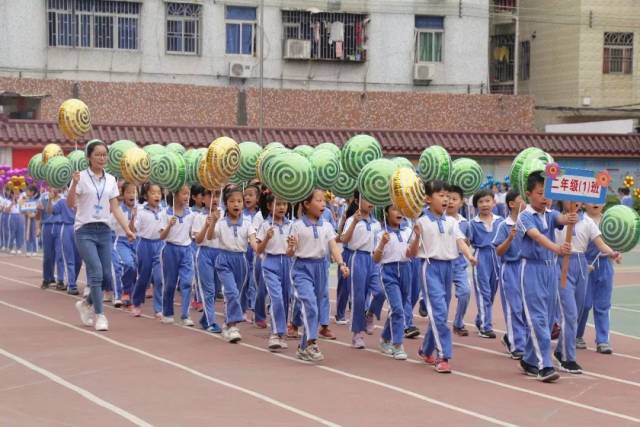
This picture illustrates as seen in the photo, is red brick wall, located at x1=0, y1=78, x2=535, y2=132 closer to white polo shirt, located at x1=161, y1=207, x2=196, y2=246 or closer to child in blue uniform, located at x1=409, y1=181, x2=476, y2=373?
white polo shirt, located at x1=161, y1=207, x2=196, y2=246

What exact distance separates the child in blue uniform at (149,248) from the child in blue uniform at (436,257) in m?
4.76

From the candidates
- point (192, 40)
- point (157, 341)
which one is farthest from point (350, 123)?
point (157, 341)

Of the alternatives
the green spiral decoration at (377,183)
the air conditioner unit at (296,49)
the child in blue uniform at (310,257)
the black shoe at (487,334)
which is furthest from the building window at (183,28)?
the child in blue uniform at (310,257)

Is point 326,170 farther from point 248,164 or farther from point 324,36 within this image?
point 324,36

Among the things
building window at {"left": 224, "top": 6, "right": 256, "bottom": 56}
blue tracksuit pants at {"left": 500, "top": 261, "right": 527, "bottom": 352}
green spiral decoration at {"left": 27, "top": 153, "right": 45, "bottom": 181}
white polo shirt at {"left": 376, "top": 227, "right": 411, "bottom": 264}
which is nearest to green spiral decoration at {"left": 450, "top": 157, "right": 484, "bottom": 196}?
white polo shirt at {"left": 376, "top": 227, "right": 411, "bottom": 264}

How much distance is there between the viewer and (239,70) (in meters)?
37.8

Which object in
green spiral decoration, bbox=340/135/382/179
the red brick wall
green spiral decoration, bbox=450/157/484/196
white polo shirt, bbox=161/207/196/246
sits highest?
the red brick wall

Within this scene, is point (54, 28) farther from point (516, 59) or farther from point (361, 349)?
point (361, 349)

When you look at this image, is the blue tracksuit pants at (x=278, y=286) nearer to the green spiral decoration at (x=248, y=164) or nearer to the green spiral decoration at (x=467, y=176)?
the green spiral decoration at (x=467, y=176)

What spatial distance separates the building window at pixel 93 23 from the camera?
36375mm

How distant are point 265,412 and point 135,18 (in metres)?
28.6

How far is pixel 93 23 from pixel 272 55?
18.0 ft

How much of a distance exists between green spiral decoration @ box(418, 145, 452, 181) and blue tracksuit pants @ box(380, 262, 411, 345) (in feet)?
6.31

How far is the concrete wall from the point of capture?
36.2 meters
